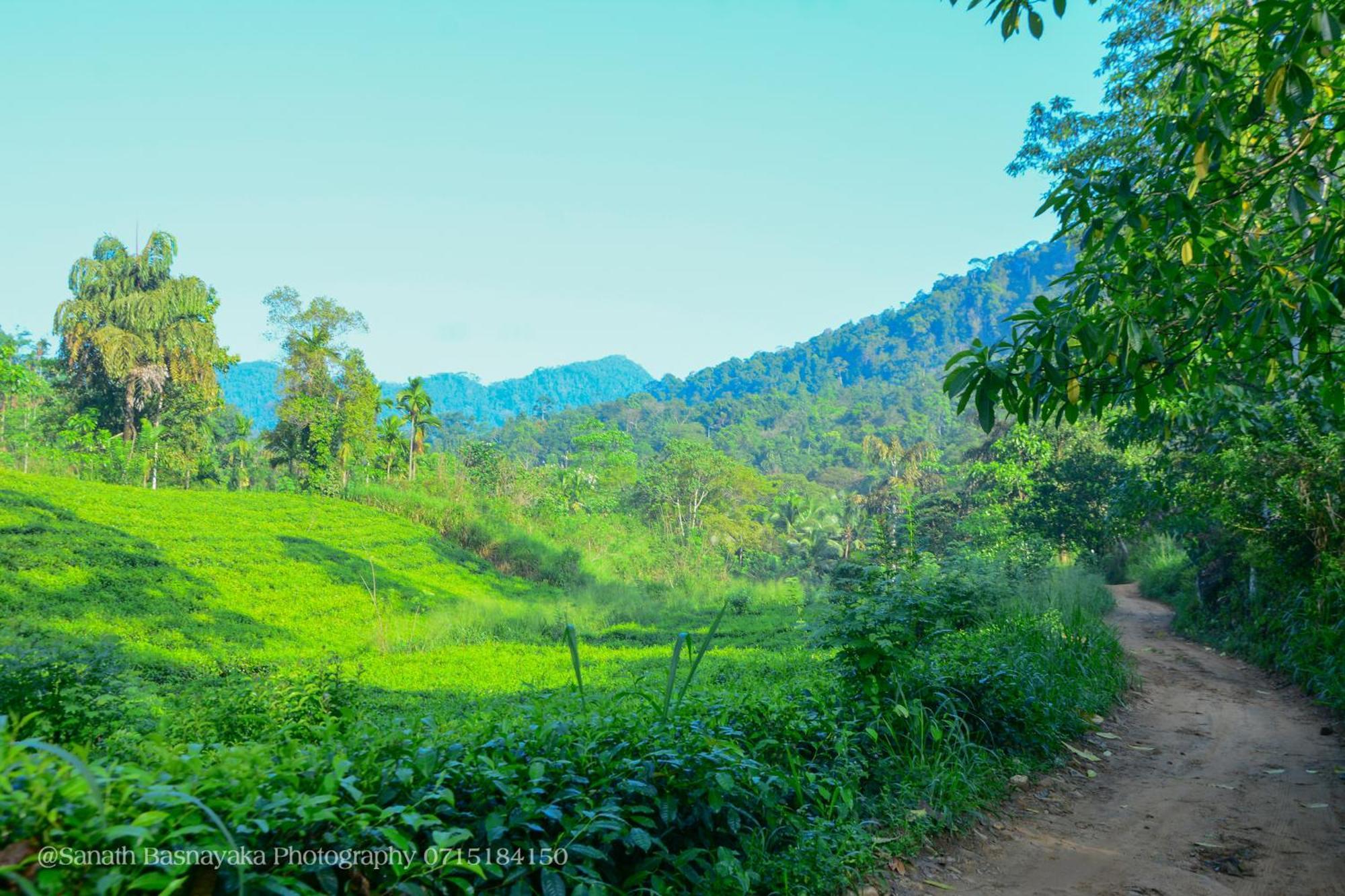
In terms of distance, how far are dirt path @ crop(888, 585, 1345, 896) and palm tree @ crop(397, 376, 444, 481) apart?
101 feet

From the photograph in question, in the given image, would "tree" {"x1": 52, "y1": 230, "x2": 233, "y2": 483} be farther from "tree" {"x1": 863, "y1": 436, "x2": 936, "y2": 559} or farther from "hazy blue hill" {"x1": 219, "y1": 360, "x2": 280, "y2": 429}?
"hazy blue hill" {"x1": 219, "y1": 360, "x2": 280, "y2": 429}

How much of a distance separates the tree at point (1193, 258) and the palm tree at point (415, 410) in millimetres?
32184

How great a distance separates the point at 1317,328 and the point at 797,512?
41.5 metres

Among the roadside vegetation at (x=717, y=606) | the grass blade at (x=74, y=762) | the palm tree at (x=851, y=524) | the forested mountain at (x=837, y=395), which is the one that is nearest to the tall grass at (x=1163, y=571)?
the roadside vegetation at (x=717, y=606)

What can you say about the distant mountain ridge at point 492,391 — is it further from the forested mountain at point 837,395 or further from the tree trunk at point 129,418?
the tree trunk at point 129,418

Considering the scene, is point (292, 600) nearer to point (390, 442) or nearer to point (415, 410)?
point (390, 442)

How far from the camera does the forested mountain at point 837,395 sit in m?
76.9

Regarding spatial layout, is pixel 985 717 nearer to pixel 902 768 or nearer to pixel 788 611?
pixel 902 768

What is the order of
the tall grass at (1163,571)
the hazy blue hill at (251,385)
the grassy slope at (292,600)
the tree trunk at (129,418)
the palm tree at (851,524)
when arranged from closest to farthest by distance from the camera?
the grassy slope at (292,600)
the tall grass at (1163,571)
the tree trunk at (129,418)
the palm tree at (851,524)
the hazy blue hill at (251,385)

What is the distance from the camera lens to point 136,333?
26984 millimetres

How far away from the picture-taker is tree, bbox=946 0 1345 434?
2.73 meters

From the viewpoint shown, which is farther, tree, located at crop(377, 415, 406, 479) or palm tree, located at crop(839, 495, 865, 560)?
palm tree, located at crop(839, 495, 865, 560)

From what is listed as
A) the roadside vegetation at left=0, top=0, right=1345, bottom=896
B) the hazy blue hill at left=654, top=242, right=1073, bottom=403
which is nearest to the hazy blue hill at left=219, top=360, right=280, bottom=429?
the hazy blue hill at left=654, top=242, right=1073, bottom=403

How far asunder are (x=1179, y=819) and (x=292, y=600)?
56.9 feet
